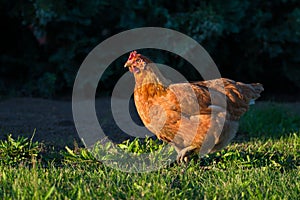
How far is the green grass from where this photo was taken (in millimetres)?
3855

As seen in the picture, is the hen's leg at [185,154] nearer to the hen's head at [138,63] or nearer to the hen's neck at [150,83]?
the hen's neck at [150,83]

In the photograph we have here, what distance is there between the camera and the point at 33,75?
9.59 m

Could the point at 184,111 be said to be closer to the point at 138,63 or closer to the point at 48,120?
the point at 138,63

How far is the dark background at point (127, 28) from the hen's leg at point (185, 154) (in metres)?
3.91

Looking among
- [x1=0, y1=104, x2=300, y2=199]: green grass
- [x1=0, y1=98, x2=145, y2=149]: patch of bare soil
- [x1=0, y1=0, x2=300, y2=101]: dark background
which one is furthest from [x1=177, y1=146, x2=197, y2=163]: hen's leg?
[x1=0, y1=0, x2=300, y2=101]: dark background

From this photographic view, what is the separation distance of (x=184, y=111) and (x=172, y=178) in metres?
0.82

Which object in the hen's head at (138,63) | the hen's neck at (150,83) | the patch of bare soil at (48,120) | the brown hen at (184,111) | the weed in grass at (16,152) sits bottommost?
the patch of bare soil at (48,120)

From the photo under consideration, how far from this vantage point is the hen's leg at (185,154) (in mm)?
5090

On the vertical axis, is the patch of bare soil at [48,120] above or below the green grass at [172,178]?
below

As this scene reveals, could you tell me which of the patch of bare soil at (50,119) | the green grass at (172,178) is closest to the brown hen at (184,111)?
the green grass at (172,178)

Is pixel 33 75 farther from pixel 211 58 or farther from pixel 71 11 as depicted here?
pixel 211 58

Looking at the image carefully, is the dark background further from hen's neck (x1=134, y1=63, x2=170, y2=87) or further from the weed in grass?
the weed in grass

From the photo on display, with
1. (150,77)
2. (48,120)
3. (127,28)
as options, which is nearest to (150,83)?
(150,77)

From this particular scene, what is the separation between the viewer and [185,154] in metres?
5.10
